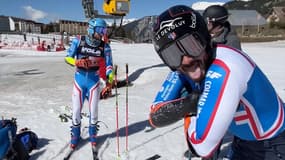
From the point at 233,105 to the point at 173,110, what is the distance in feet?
1.63

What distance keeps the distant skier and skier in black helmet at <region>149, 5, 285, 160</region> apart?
4.02 meters

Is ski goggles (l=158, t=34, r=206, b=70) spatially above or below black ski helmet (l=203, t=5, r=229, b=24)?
below

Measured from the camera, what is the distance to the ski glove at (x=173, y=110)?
2000mm

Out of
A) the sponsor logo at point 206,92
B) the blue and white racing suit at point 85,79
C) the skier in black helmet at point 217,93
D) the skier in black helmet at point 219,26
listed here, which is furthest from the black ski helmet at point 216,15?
the sponsor logo at point 206,92

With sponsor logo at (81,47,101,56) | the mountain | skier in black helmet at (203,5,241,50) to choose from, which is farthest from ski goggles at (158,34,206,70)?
the mountain

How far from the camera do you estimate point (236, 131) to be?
2.00 metres

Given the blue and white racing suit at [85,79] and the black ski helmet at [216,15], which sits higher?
the black ski helmet at [216,15]

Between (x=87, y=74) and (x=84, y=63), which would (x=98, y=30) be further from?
(x=87, y=74)

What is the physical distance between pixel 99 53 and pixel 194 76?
173 inches

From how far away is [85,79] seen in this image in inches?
230

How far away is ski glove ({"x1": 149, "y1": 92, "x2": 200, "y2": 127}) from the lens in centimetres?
200

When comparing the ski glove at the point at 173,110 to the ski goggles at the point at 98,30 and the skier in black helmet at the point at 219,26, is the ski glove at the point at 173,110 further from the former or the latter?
the ski goggles at the point at 98,30

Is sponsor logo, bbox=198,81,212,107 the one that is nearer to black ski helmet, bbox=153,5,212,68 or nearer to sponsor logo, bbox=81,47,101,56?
black ski helmet, bbox=153,5,212,68

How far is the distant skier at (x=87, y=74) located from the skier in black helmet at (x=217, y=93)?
402cm
